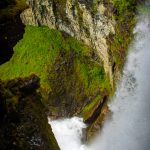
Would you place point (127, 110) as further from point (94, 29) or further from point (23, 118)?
point (23, 118)

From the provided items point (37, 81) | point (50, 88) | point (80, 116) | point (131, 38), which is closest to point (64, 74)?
point (50, 88)

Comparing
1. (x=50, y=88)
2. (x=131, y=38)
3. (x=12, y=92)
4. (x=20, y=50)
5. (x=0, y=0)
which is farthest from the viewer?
(x=20, y=50)

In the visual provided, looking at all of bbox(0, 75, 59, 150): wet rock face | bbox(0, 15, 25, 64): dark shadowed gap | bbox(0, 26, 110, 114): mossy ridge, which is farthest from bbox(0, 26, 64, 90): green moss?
bbox(0, 15, 25, 64): dark shadowed gap

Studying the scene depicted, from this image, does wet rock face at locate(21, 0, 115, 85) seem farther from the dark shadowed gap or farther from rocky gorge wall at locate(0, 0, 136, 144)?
the dark shadowed gap

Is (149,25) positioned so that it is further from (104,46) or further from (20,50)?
(20,50)

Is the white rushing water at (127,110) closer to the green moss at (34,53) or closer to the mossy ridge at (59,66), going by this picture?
the mossy ridge at (59,66)

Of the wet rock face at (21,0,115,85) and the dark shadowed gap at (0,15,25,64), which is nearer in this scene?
the dark shadowed gap at (0,15,25,64)
